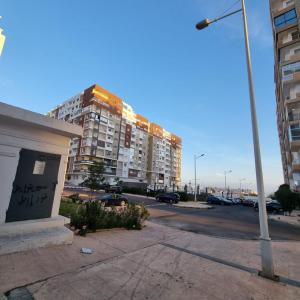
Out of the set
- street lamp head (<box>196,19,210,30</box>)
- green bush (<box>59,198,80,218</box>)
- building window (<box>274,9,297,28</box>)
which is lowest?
green bush (<box>59,198,80,218</box>)

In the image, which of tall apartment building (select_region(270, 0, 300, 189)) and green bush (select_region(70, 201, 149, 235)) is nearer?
green bush (select_region(70, 201, 149, 235))

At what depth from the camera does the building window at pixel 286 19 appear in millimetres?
30250

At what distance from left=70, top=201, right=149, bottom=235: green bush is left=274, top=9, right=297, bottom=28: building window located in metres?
36.5

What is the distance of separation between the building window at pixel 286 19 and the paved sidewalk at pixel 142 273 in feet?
120

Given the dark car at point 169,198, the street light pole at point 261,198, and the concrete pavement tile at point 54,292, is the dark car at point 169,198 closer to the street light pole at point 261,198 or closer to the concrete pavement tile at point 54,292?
the street light pole at point 261,198

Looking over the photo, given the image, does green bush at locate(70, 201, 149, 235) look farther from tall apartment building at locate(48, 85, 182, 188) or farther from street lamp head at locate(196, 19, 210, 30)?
tall apartment building at locate(48, 85, 182, 188)

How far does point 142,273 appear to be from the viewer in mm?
4730

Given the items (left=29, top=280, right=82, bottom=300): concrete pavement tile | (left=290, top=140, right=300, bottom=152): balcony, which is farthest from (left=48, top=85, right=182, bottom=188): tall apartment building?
(left=29, top=280, right=82, bottom=300): concrete pavement tile

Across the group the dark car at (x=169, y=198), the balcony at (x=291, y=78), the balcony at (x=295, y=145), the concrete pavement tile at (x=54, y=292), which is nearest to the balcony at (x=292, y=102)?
the balcony at (x=291, y=78)

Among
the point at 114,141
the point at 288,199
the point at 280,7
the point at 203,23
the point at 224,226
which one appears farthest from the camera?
the point at 114,141

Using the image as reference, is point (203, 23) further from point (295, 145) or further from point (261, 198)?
point (295, 145)

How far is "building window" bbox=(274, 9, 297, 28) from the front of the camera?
30.2 meters

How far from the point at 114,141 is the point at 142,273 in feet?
259

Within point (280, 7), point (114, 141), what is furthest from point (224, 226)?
point (114, 141)
